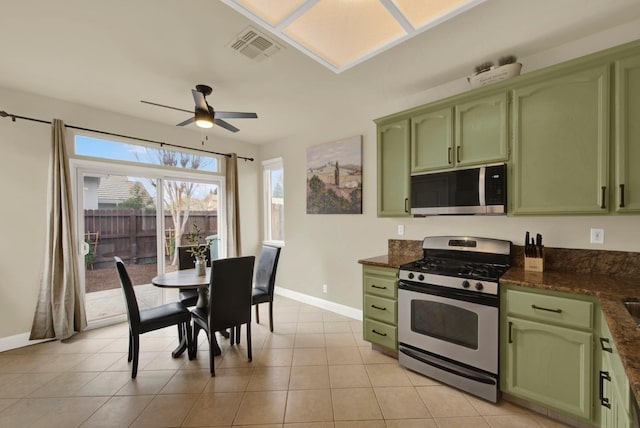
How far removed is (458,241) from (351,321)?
1.78m

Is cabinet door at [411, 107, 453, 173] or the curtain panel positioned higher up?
cabinet door at [411, 107, 453, 173]

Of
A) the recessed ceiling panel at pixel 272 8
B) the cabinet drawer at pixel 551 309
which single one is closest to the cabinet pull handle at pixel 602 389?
the cabinet drawer at pixel 551 309

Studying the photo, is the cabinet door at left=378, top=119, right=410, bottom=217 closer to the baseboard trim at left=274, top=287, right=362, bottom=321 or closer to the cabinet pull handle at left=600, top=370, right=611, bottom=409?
the baseboard trim at left=274, top=287, right=362, bottom=321

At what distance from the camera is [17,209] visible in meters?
2.96

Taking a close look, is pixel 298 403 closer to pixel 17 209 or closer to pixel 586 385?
pixel 586 385

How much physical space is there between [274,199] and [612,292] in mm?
4423

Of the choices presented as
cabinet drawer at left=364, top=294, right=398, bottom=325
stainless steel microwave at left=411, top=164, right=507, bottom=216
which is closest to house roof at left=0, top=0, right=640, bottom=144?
stainless steel microwave at left=411, top=164, right=507, bottom=216

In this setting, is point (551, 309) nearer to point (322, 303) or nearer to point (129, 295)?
point (322, 303)

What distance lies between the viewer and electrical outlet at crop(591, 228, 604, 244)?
206 cm

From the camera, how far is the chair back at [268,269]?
3.35 meters

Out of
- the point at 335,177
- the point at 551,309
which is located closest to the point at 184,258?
the point at 335,177

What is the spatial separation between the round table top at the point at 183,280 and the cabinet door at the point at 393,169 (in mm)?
1988

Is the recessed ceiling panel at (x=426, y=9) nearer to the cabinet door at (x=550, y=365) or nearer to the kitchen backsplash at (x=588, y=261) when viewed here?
the kitchen backsplash at (x=588, y=261)

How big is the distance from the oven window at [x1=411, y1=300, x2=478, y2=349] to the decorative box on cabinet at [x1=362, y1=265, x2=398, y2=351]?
0.80ft
